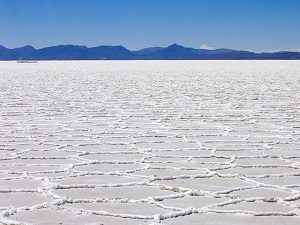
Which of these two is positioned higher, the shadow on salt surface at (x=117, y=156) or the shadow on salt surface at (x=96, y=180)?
the shadow on salt surface at (x=96, y=180)

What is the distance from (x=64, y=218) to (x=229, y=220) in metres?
0.54

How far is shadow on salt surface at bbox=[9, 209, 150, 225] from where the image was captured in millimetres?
2133

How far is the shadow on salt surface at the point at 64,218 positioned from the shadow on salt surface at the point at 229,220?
125mm

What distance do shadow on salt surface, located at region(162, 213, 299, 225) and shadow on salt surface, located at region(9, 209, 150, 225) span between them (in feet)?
0.41

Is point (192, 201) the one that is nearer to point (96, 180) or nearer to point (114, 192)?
point (114, 192)

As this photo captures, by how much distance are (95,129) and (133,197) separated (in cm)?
240

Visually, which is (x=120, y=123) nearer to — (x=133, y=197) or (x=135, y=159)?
(x=135, y=159)

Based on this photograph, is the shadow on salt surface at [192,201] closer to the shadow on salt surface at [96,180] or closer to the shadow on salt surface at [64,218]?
the shadow on salt surface at [64,218]

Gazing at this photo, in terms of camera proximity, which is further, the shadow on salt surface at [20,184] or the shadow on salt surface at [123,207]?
the shadow on salt surface at [20,184]

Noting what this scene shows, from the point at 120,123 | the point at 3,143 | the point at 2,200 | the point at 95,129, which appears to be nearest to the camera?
the point at 2,200

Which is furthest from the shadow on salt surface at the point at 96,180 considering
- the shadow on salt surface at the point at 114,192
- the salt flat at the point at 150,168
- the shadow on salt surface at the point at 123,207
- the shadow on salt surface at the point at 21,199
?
the shadow on salt surface at the point at 123,207

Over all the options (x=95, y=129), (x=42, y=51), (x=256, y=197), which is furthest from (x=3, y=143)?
(x=42, y=51)

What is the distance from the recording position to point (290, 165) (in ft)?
10.7

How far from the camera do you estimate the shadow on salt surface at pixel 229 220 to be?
7.04 feet
